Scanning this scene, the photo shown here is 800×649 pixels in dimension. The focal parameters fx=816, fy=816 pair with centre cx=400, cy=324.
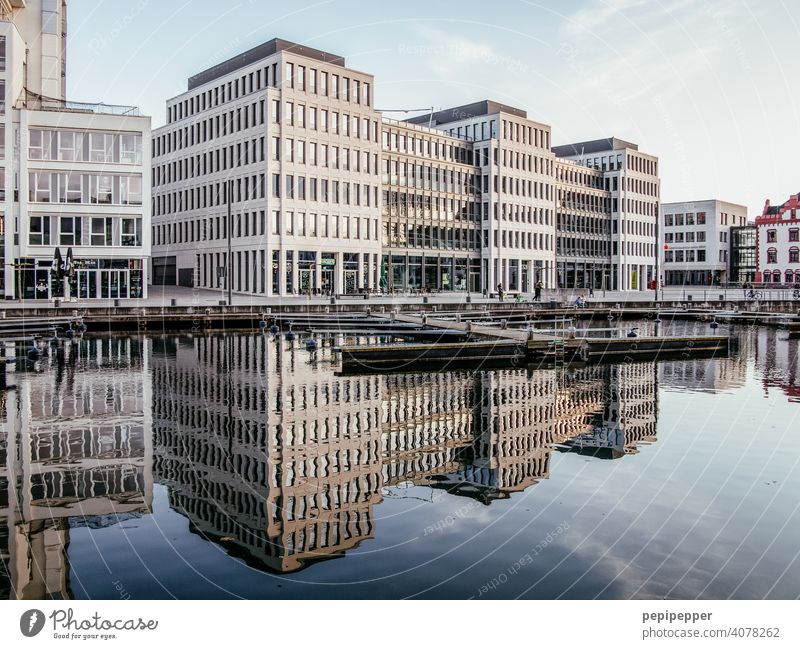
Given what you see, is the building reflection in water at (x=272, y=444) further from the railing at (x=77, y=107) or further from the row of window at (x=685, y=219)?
the row of window at (x=685, y=219)

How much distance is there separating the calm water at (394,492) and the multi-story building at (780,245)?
11905cm

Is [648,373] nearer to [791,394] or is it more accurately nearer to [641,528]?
[791,394]

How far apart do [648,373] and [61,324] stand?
3540 cm

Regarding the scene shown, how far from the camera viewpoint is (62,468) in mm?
16188

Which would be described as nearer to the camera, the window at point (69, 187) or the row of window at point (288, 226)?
the window at point (69, 187)

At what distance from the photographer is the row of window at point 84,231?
69500mm

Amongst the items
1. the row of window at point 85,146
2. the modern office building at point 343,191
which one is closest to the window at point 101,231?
the row of window at point 85,146

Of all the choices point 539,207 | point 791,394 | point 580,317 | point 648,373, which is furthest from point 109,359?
point 539,207

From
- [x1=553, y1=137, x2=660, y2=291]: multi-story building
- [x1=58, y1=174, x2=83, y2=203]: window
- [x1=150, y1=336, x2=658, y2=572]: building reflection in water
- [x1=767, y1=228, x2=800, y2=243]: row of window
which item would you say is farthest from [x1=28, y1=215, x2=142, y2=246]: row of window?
[x1=767, y1=228, x2=800, y2=243]: row of window

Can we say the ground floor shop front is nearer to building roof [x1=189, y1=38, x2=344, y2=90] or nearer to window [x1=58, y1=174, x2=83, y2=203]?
window [x1=58, y1=174, x2=83, y2=203]

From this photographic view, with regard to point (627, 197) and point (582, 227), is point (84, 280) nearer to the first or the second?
point (582, 227)

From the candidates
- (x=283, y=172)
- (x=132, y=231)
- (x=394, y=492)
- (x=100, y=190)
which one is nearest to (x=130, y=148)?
(x=100, y=190)

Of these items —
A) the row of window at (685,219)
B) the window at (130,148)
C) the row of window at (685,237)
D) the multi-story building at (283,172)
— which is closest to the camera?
the window at (130,148)

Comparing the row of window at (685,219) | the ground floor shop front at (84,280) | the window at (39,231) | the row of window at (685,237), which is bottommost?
the ground floor shop front at (84,280)
